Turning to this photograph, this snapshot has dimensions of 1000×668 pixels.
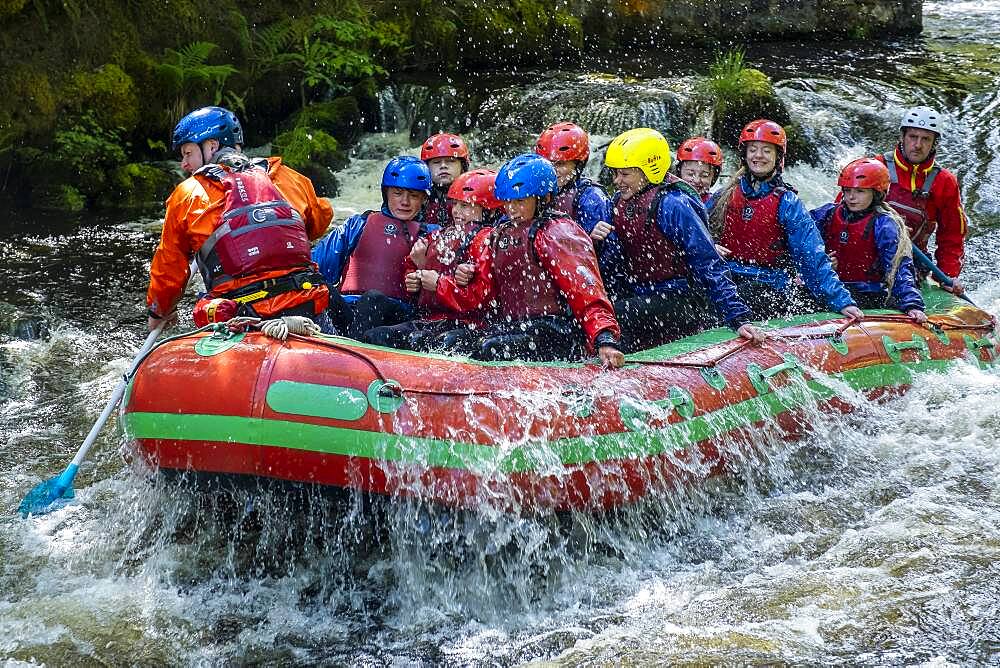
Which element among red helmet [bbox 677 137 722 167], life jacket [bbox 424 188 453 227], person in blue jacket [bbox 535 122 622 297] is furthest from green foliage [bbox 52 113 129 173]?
red helmet [bbox 677 137 722 167]

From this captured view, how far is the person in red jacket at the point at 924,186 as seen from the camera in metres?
7.82

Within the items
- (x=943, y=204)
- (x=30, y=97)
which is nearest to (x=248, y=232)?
(x=943, y=204)

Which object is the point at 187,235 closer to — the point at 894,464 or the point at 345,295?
the point at 345,295

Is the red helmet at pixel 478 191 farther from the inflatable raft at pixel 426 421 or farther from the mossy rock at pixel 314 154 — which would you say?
the mossy rock at pixel 314 154

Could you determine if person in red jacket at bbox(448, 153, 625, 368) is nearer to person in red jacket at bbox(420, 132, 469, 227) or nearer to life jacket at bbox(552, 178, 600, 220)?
life jacket at bbox(552, 178, 600, 220)

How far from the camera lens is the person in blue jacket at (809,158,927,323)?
23.2ft

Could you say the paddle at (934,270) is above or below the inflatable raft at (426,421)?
below

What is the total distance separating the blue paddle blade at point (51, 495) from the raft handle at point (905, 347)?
482cm

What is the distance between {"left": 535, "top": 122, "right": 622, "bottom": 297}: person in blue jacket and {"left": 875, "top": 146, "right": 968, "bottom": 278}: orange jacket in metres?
2.53

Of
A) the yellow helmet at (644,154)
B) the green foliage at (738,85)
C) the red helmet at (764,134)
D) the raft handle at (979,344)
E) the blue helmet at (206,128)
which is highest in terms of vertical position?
the blue helmet at (206,128)

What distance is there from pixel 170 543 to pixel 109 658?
1003 mm

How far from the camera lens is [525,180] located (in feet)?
17.9

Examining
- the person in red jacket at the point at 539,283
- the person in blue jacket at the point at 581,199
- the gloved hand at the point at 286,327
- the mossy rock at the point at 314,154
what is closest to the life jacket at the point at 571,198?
the person in blue jacket at the point at 581,199

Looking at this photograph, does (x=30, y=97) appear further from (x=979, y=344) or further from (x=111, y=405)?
(x=979, y=344)
